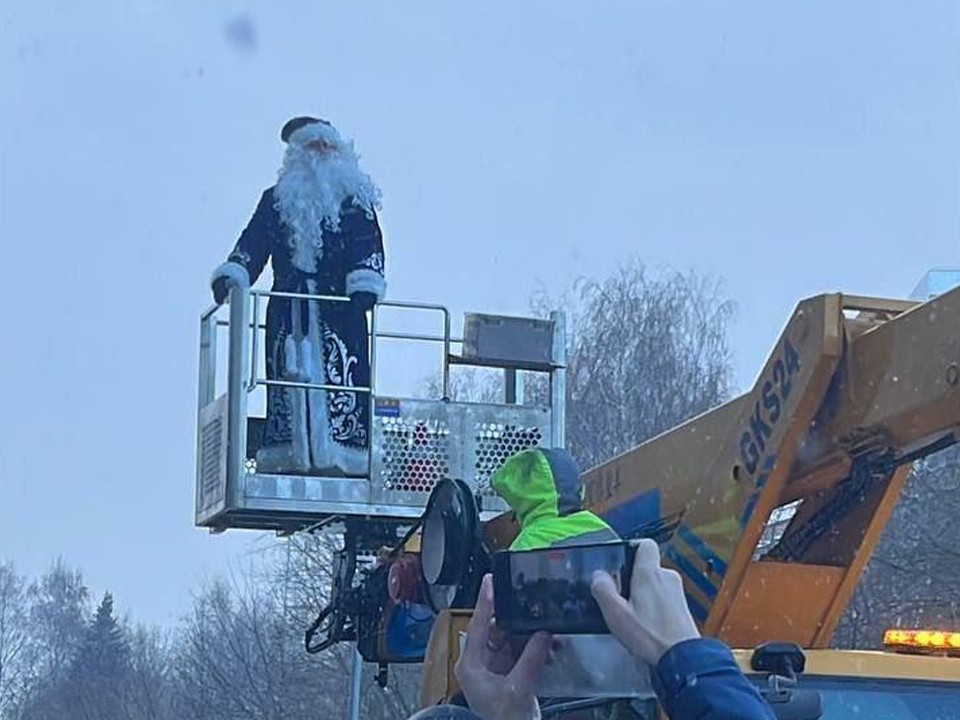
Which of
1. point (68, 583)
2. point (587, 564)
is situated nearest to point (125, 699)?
point (68, 583)

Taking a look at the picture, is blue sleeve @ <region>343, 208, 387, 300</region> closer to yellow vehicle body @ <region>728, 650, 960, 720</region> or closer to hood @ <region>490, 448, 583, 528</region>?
hood @ <region>490, 448, 583, 528</region>

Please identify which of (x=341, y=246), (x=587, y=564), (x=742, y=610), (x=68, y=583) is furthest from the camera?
(x=68, y=583)

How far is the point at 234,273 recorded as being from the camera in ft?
29.9

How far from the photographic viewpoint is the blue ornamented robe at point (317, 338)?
878 cm

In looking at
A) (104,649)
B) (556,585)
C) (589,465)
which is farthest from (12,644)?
(556,585)

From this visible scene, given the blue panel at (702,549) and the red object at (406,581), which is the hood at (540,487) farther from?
the red object at (406,581)

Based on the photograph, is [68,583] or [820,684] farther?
[68,583]

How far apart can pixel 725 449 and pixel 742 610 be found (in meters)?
0.45

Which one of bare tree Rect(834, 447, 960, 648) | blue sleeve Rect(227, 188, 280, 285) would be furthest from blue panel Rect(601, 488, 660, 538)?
bare tree Rect(834, 447, 960, 648)

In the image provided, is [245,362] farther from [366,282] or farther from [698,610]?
[698,610]

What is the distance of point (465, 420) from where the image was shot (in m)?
9.05

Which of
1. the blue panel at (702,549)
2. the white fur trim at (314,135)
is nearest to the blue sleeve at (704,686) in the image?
the blue panel at (702,549)

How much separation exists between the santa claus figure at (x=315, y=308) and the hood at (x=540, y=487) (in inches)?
156

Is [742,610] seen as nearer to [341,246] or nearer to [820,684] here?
[820,684]
